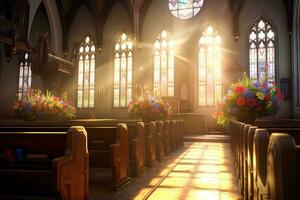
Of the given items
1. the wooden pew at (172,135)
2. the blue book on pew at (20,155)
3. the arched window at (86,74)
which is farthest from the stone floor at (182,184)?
the arched window at (86,74)

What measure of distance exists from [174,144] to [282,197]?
5.72 m

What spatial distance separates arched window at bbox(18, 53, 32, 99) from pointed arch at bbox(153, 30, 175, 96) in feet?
20.9

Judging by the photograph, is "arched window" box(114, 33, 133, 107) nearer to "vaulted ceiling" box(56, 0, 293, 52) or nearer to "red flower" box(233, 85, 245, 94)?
"vaulted ceiling" box(56, 0, 293, 52)

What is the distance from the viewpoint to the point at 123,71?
42.3 ft

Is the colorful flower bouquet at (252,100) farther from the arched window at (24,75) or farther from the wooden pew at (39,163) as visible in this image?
the arched window at (24,75)

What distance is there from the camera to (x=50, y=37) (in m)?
12.8

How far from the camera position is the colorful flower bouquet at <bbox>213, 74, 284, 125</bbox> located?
13.4 feet

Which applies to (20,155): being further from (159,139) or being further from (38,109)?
(38,109)

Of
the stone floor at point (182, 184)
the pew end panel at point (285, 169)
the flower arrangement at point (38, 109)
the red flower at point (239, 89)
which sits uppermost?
the red flower at point (239, 89)

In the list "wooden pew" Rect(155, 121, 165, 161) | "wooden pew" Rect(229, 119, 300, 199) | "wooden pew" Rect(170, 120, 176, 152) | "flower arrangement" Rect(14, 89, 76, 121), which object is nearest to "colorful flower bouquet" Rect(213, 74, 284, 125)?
"wooden pew" Rect(155, 121, 165, 161)

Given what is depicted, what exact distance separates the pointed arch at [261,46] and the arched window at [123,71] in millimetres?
5102

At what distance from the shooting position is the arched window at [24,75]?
13952mm

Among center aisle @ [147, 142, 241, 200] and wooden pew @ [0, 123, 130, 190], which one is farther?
wooden pew @ [0, 123, 130, 190]

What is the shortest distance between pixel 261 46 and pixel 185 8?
3548mm
